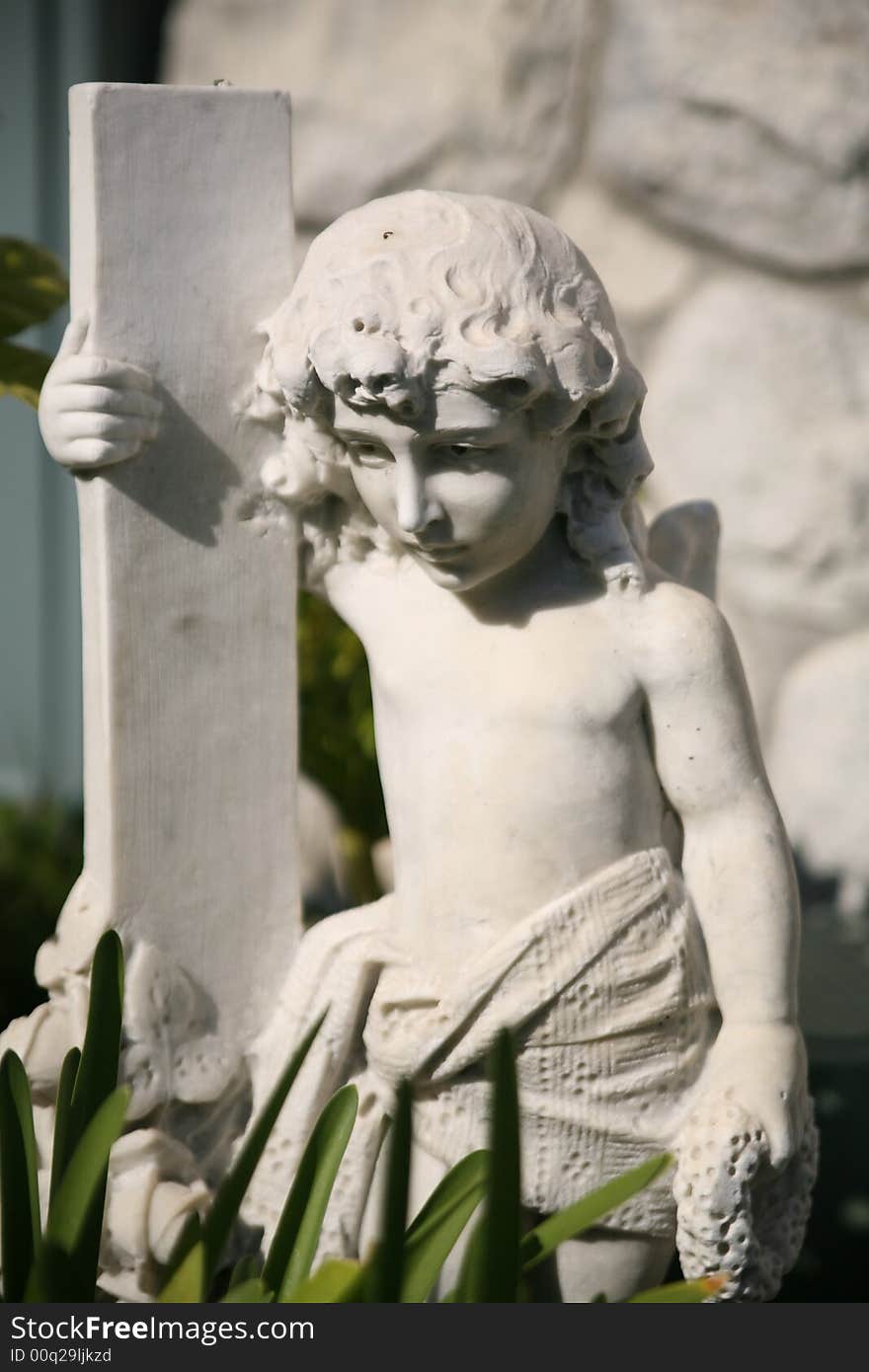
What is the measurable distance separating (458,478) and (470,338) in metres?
0.09

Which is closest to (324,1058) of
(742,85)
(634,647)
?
(634,647)

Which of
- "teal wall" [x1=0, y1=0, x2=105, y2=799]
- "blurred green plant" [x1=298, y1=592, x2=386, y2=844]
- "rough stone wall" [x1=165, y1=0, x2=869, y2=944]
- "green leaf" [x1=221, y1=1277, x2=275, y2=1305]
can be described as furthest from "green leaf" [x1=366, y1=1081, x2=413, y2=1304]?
"teal wall" [x1=0, y1=0, x2=105, y2=799]

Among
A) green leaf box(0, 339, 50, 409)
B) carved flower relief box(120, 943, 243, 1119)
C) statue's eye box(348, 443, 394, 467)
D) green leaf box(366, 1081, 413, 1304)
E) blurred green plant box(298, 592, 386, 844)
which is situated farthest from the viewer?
blurred green plant box(298, 592, 386, 844)

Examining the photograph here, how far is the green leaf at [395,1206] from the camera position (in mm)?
849

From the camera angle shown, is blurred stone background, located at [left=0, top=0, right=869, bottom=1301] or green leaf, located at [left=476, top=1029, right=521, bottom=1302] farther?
blurred stone background, located at [left=0, top=0, right=869, bottom=1301]

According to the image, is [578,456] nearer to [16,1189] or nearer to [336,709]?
[16,1189]

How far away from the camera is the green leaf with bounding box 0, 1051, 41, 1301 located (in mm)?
989

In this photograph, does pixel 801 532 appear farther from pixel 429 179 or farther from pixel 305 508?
pixel 305 508

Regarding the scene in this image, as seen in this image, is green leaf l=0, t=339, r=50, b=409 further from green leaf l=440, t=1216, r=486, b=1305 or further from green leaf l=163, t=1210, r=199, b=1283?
green leaf l=440, t=1216, r=486, b=1305

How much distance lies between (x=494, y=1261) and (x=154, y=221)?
691mm

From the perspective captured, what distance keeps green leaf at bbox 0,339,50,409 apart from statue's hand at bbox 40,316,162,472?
1.12 feet

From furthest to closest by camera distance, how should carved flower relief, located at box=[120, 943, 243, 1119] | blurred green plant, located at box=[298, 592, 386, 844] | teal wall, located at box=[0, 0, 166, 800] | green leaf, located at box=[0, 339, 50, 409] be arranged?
1. teal wall, located at box=[0, 0, 166, 800]
2. blurred green plant, located at box=[298, 592, 386, 844]
3. green leaf, located at box=[0, 339, 50, 409]
4. carved flower relief, located at box=[120, 943, 243, 1119]

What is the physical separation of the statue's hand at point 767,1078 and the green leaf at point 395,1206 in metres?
0.28

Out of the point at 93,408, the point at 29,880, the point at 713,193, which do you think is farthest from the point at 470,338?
the point at 29,880
